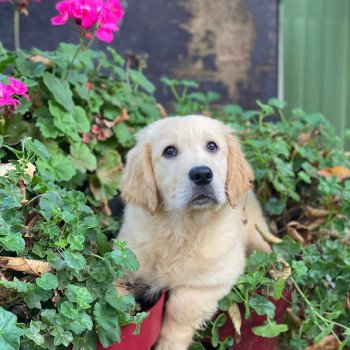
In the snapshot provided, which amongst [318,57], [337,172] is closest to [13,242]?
[337,172]

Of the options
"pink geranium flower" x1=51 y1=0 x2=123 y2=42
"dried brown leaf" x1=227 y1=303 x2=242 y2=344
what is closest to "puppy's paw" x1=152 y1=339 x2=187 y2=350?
"dried brown leaf" x1=227 y1=303 x2=242 y2=344

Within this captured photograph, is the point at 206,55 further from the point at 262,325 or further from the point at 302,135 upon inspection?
the point at 262,325

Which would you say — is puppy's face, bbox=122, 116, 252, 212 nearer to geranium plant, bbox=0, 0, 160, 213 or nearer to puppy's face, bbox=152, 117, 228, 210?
puppy's face, bbox=152, 117, 228, 210

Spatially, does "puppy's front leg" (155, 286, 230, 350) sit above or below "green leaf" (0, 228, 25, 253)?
below

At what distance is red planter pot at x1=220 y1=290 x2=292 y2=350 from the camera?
269 centimetres

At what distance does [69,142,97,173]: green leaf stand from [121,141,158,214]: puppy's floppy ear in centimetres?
40

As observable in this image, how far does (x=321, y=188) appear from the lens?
3.13 metres

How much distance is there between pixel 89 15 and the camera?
2.65 meters

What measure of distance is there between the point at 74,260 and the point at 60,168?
2.62 feet

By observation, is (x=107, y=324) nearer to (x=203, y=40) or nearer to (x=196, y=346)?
(x=196, y=346)

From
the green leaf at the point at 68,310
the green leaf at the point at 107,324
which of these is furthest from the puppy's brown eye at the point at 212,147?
the green leaf at the point at 68,310

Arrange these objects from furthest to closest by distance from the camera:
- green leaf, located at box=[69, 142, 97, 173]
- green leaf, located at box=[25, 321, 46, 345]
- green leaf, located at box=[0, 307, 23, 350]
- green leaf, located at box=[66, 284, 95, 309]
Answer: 1. green leaf, located at box=[69, 142, 97, 173]
2. green leaf, located at box=[66, 284, 95, 309]
3. green leaf, located at box=[25, 321, 46, 345]
4. green leaf, located at box=[0, 307, 23, 350]

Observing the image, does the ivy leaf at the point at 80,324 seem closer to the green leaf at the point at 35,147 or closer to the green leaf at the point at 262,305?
the green leaf at the point at 35,147

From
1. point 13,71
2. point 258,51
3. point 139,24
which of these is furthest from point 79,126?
point 258,51
